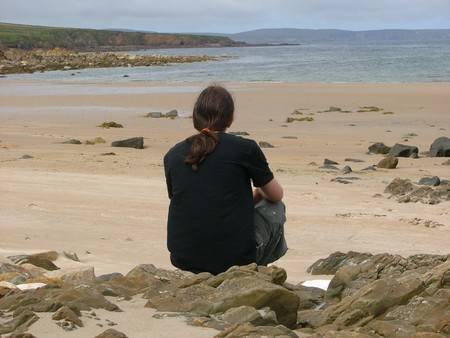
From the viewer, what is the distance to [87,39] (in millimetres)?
153625

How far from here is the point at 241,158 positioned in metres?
4.71

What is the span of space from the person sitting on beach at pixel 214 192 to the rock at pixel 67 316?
4.51ft

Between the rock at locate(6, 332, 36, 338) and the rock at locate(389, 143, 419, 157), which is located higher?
the rock at locate(6, 332, 36, 338)

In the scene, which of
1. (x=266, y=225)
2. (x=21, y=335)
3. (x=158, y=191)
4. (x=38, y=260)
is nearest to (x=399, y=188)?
(x=158, y=191)

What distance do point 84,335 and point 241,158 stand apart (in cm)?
178

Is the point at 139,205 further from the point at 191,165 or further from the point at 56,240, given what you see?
the point at 191,165

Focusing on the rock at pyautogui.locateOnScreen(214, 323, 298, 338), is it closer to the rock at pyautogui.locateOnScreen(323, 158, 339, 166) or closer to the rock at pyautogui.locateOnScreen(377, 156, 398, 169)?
the rock at pyautogui.locateOnScreen(377, 156, 398, 169)

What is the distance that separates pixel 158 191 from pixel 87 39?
149 m

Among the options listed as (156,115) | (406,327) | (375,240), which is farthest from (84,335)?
(156,115)

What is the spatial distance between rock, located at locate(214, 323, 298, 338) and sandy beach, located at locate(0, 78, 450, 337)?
20 centimetres

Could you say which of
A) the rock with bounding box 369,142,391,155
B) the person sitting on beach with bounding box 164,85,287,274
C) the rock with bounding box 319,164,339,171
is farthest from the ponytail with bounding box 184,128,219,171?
the rock with bounding box 369,142,391,155

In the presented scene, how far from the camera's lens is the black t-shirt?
468 centimetres

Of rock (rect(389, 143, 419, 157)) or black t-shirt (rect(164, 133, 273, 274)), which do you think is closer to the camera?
black t-shirt (rect(164, 133, 273, 274))

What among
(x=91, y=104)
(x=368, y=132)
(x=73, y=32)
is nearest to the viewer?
(x=368, y=132)
